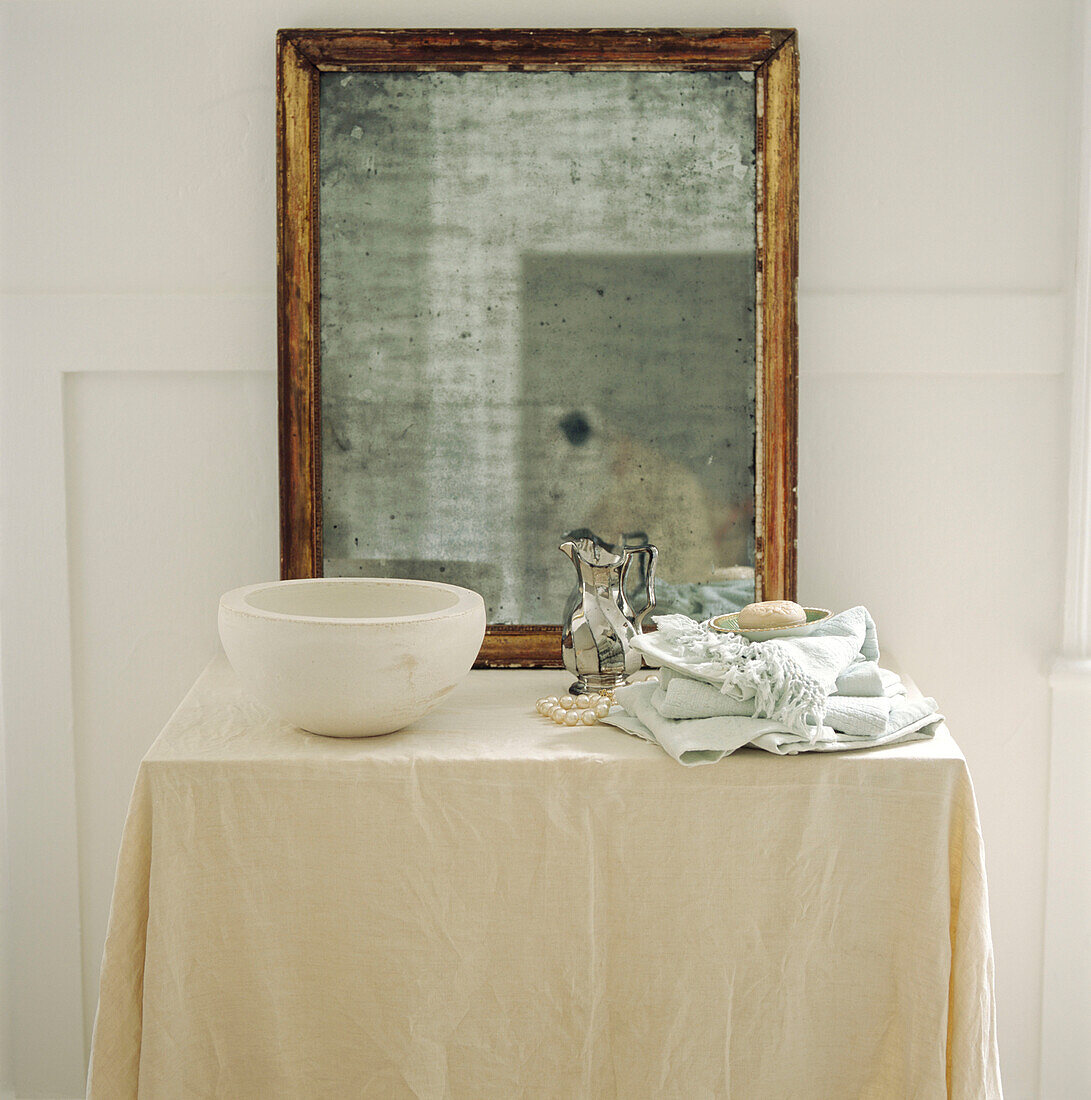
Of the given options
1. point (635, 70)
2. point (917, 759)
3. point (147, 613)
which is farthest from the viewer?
point (147, 613)

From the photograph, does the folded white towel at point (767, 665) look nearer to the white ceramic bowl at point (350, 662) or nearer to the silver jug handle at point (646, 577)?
the silver jug handle at point (646, 577)

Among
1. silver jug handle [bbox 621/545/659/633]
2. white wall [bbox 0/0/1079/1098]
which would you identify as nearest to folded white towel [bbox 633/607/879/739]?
silver jug handle [bbox 621/545/659/633]

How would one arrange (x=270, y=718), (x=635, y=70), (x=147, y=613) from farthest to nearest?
(x=147, y=613), (x=635, y=70), (x=270, y=718)

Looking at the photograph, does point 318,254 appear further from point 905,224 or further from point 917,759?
point 917,759

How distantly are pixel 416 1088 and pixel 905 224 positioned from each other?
1360 mm

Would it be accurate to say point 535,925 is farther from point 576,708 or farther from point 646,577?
point 646,577

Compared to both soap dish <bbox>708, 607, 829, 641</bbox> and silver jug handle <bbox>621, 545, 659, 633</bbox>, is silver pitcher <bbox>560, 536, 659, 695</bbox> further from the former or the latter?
soap dish <bbox>708, 607, 829, 641</bbox>

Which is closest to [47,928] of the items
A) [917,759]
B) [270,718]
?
[270,718]

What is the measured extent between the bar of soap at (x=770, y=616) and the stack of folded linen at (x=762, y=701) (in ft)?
0.20

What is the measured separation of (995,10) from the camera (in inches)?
60.4

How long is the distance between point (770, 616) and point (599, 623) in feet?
0.74

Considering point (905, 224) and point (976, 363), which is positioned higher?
point (905, 224)

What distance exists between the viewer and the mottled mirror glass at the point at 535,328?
1512 millimetres

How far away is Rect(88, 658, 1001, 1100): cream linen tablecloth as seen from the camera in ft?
3.72
